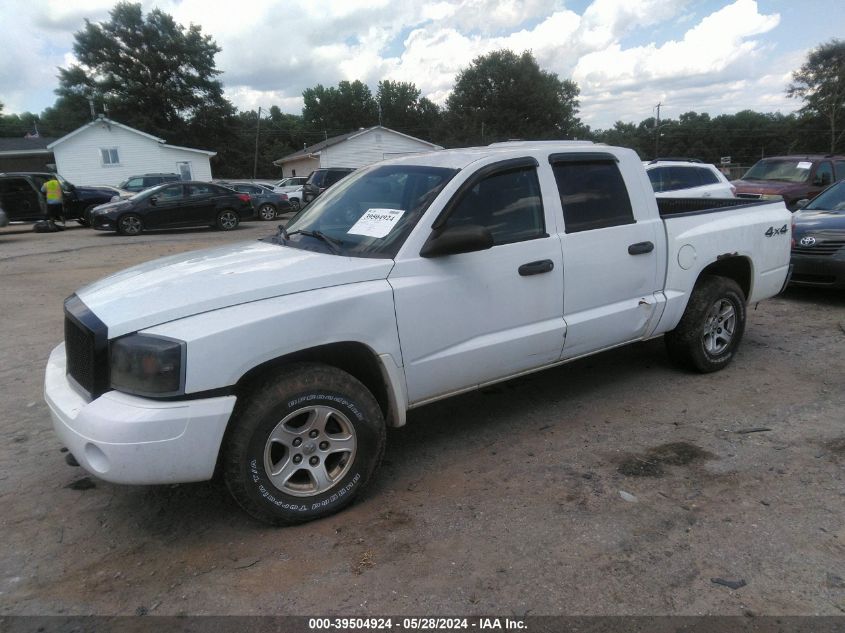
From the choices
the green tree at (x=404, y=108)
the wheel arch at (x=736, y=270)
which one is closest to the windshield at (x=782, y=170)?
the wheel arch at (x=736, y=270)

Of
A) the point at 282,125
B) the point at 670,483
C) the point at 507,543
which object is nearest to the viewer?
the point at 507,543

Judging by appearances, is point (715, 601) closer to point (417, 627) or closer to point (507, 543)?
point (507, 543)

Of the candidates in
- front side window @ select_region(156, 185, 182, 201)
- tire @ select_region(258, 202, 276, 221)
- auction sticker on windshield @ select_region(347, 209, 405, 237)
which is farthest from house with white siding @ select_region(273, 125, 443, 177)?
auction sticker on windshield @ select_region(347, 209, 405, 237)

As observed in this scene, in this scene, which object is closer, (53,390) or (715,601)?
(715,601)

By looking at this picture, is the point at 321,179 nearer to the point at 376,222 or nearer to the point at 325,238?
the point at 325,238

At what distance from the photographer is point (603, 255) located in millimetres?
4125

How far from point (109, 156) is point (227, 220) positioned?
2071cm

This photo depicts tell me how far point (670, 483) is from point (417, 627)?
1.75 metres

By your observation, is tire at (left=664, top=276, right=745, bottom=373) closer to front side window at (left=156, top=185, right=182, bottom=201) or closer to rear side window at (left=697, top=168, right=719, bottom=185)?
rear side window at (left=697, top=168, right=719, bottom=185)

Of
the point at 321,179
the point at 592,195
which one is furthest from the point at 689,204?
the point at 321,179

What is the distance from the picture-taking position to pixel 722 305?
16.5 ft

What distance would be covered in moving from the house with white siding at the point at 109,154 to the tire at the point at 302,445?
34106 mm

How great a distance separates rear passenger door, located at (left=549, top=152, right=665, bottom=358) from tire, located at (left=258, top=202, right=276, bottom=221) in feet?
66.9

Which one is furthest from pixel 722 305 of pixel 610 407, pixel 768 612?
pixel 768 612
